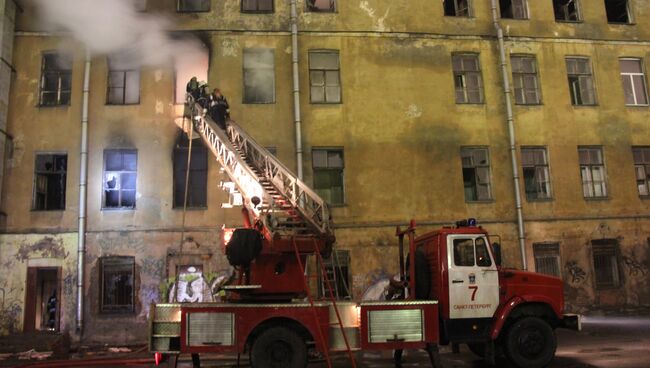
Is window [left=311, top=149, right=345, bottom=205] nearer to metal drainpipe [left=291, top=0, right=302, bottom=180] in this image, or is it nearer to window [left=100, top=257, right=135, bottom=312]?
metal drainpipe [left=291, top=0, right=302, bottom=180]

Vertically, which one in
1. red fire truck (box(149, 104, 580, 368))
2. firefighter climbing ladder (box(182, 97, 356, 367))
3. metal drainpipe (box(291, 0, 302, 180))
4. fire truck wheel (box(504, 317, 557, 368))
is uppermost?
metal drainpipe (box(291, 0, 302, 180))

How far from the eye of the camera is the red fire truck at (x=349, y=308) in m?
7.94

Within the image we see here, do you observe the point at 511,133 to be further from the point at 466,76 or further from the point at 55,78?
the point at 55,78

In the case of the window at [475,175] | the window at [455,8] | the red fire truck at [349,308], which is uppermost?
the window at [455,8]

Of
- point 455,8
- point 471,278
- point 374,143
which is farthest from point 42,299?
point 455,8

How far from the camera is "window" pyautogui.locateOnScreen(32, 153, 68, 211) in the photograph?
14641mm

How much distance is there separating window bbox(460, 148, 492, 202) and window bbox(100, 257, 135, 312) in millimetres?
10497

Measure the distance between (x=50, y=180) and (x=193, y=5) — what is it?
22.9 feet

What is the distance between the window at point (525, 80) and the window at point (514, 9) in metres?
1.64

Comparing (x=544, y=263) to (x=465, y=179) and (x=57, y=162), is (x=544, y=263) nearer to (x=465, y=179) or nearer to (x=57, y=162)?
(x=465, y=179)

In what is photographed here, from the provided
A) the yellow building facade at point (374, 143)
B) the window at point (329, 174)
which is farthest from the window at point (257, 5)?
the window at point (329, 174)

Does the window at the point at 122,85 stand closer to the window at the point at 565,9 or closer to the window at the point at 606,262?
the window at the point at 565,9

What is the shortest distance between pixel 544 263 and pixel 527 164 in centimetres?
323

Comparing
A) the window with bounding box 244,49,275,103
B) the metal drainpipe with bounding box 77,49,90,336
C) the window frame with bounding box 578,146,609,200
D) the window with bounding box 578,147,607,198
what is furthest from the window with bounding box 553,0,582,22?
the metal drainpipe with bounding box 77,49,90,336
